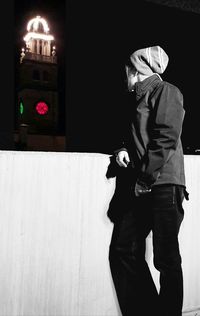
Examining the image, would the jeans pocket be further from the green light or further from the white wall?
the green light

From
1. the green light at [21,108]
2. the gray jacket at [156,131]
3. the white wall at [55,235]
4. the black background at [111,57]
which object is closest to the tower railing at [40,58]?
the green light at [21,108]

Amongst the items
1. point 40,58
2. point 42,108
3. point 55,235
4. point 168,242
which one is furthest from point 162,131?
point 40,58

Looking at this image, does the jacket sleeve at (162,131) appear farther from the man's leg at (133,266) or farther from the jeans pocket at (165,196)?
the man's leg at (133,266)

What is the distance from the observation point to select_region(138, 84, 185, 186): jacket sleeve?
197 centimetres

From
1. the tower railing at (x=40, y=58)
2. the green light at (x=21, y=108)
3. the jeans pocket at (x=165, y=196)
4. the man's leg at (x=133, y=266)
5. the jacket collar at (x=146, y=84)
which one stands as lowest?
the man's leg at (x=133, y=266)

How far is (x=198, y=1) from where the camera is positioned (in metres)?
4.04

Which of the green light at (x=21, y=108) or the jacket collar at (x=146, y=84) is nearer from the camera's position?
the jacket collar at (x=146, y=84)

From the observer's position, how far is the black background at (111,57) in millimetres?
4973

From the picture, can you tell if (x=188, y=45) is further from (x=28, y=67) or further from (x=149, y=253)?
(x=28, y=67)

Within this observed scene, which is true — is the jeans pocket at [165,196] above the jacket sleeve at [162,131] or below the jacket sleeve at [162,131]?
below

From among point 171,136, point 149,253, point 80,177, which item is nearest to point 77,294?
point 149,253

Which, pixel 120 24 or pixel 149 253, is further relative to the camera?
pixel 120 24

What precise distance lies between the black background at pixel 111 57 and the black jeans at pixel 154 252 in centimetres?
244

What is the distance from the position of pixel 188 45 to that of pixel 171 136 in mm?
3568
